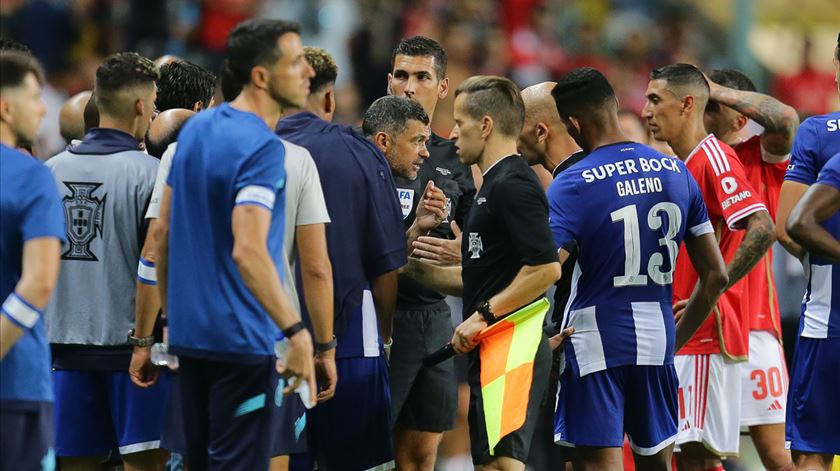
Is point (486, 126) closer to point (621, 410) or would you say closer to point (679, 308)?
point (621, 410)

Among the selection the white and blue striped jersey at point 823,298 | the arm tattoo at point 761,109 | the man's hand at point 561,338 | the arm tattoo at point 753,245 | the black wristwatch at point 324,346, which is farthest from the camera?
the arm tattoo at point 761,109

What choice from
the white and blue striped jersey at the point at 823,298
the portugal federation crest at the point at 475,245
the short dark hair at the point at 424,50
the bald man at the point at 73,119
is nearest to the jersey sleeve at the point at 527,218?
the portugal federation crest at the point at 475,245

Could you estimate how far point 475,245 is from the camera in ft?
20.4

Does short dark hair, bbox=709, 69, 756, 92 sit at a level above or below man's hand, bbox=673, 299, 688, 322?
above

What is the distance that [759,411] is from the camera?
26.1 feet

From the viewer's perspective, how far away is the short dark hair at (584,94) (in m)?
6.51

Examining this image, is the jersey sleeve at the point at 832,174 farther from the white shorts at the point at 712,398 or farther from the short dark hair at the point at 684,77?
the white shorts at the point at 712,398

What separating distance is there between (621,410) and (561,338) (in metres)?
0.49

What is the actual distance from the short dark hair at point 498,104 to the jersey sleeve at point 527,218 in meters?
0.42

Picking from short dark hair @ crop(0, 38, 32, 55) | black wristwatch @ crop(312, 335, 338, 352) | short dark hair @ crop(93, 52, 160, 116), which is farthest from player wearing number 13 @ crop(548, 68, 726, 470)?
short dark hair @ crop(0, 38, 32, 55)

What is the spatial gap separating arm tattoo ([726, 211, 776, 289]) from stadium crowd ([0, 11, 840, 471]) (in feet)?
0.04

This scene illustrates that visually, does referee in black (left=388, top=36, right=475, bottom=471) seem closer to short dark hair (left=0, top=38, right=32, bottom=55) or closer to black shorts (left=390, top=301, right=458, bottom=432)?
black shorts (left=390, top=301, right=458, bottom=432)

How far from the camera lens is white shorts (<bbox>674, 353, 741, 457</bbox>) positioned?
7.40 m

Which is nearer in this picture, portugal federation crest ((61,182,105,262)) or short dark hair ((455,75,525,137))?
short dark hair ((455,75,525,137))
